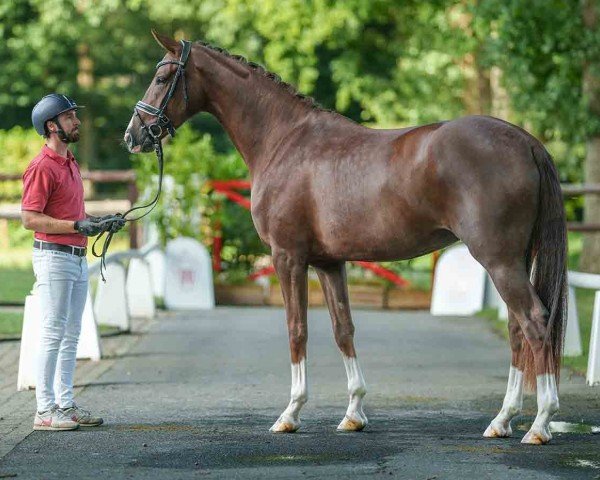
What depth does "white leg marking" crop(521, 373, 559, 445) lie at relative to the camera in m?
7.38

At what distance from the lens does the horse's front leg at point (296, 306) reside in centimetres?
809

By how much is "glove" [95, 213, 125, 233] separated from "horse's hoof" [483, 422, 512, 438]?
8.31ft

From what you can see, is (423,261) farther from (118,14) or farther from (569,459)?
(569,459)

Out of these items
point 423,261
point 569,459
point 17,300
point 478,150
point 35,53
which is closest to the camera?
point 569,459

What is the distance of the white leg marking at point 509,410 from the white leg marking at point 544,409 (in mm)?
237

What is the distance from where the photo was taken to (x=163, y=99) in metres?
8.47

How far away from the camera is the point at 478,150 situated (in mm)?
7426

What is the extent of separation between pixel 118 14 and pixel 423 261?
16.7 m

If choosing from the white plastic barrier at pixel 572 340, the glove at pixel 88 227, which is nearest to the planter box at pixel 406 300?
the white plastic barrier at pixel 572 340

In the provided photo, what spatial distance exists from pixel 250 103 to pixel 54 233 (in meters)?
1.54

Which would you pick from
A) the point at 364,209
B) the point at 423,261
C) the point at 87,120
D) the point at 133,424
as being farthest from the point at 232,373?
the point at 87,120

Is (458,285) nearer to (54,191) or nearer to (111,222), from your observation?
(111,222)

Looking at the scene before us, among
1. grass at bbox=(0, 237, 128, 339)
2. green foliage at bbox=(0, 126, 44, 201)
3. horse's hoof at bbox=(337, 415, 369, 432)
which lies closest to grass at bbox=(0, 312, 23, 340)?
grass at bbox=(0, 237, 128, 339)

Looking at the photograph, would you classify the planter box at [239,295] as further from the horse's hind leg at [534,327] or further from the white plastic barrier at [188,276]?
the horse's hind leg at [534,327]
